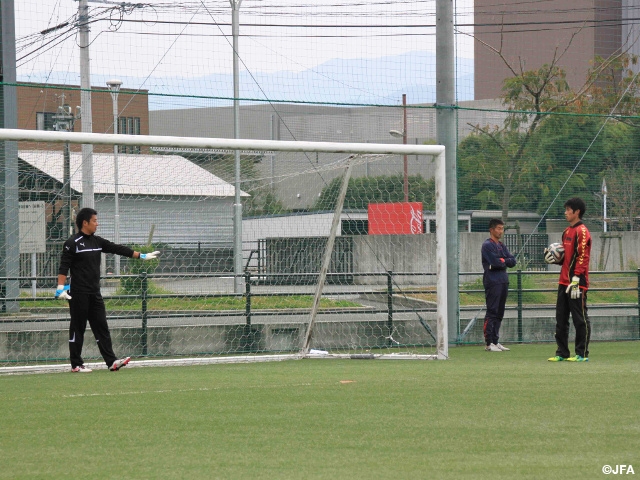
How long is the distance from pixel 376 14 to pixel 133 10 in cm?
396

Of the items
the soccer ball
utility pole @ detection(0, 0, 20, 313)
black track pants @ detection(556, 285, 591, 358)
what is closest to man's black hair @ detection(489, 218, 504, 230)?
the soccer ball

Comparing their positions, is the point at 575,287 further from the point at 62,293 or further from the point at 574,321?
the point at 62,293

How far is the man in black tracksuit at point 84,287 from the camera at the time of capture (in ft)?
32.2

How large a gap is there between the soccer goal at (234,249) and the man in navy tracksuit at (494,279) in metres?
0.83

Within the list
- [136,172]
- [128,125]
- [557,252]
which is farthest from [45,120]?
[557,252]

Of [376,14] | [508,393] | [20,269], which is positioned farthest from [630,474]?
[376,14]

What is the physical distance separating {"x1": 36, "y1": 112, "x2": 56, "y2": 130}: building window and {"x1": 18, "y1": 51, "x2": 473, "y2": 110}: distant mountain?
1000mm

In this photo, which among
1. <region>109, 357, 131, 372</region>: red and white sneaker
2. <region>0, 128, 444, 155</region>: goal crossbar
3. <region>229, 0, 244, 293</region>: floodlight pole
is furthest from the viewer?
<region>229, 0, 244, 293</region>: floodlight pole

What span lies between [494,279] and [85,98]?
6.80 m

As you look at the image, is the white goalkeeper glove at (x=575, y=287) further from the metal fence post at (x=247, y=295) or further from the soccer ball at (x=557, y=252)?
the metal fence post at (x=247, y=295)

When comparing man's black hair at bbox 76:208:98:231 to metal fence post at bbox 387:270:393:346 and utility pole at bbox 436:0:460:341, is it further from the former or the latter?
utility pole at bbox 436:0:460:341

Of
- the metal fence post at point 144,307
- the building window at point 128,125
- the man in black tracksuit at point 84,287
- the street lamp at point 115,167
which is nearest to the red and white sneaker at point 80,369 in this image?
the man in black tracksuit at point 84,287

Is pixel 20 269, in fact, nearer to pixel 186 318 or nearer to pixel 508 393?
pixel 186 318

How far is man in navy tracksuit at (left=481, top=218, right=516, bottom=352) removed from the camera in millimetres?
12523
